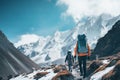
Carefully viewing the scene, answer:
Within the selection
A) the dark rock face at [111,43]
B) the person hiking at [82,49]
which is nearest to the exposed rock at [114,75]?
the person hiking at [82,49]

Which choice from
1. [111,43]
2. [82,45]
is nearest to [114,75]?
[82,45]

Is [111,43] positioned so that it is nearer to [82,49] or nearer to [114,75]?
[82,49]

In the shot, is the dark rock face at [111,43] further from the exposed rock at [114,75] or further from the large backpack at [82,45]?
the exposed rock at [114,75]

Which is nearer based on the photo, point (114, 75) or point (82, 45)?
point (114, 75)

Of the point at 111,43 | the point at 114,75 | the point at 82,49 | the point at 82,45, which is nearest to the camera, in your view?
the point at 114,75

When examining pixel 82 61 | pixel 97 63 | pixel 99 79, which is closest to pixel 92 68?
Result: pixel 97 63

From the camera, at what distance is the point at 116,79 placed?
85.0 ft

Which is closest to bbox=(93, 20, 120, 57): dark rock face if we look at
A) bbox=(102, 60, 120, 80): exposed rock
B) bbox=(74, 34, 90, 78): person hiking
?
bbox=(74, 34, 90, 78): person hiking

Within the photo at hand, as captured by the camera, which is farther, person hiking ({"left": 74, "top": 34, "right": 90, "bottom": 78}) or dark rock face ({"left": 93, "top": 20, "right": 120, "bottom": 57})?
dark rock face ({"left": 93, "top": 20, "right": 120, "bottom": 57})

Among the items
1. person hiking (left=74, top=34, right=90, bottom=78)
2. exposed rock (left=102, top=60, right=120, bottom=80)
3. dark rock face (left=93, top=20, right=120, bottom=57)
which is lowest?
exposed rock (left=102, top=60, right=120, bottom=80)

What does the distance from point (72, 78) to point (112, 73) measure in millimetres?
11693

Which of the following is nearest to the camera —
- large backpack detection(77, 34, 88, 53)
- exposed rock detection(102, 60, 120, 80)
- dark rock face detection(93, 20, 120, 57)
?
exposed rock detection(102, 60, 120, 80)

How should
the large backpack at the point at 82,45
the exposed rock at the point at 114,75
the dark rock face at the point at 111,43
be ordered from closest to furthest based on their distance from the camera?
1. the exposed rock at the point at 114,75
2. the large backpack at the point at 82,45
3. the dark rock face at the point at 111,43

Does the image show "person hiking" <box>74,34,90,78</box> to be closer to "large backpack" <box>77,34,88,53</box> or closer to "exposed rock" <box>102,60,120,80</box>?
"large backpack" <box>77,34,88,53</box>
